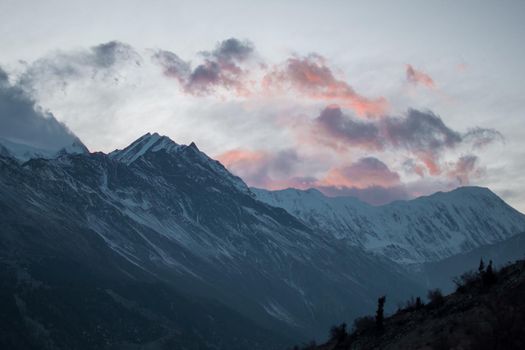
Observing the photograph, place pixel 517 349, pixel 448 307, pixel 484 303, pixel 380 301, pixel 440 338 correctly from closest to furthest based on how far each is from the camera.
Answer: pixel 517 349, pixel 440 338, pixel 484 303, pixel 448 307, pixel 380 301

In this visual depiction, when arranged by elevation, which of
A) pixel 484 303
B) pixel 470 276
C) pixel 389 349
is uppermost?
pixel 470 276

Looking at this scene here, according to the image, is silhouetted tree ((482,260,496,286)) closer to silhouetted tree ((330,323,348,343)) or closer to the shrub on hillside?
the shrub on hillside

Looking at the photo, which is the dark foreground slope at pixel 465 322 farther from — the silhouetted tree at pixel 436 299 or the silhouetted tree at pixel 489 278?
the silhouetted tree at pixel 489 278

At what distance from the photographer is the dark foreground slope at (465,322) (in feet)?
167

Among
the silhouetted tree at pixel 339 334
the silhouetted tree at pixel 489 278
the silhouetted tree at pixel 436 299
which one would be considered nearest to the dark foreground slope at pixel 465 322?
the silhouetted tree at pixel 436 299

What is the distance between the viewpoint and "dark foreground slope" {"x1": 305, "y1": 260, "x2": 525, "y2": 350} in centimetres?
5091

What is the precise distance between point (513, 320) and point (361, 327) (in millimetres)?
26231

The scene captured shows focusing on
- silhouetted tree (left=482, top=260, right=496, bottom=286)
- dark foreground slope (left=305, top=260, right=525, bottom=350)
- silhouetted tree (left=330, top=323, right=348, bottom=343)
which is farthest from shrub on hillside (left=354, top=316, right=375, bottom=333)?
silhouetted tree (left=482, top=260, right=496, bottom=286)

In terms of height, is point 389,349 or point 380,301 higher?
point 380,301

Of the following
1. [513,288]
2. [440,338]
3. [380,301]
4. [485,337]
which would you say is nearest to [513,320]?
[485,337]

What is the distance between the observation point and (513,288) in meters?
61.0

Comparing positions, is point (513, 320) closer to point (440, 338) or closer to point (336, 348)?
point (440, 338)

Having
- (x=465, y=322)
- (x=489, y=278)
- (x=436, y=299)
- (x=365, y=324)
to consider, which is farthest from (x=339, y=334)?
(x=465, y=322)

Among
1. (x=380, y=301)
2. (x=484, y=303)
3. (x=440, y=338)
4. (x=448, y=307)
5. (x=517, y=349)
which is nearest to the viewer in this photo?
(x=517, y=349)
